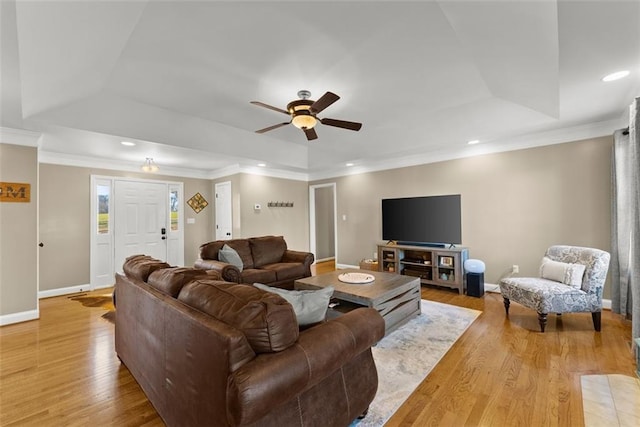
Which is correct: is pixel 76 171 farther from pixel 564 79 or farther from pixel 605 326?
pixel 605 326

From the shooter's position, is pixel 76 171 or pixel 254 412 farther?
pixel 76 171

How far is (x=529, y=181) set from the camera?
13.6ft

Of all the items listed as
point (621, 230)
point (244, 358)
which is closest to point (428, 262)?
point (621, 230)

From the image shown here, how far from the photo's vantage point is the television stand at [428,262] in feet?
14.5

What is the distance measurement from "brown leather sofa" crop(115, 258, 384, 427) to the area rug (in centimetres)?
29

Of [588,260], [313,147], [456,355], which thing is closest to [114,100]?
[313,147]

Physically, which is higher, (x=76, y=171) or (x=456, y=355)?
(x=76, y=171)

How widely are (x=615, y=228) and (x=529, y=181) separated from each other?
43.9 inches

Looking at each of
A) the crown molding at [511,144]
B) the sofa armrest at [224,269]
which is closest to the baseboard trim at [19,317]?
the sofa armrest at [224,269]

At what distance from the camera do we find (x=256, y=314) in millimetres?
1218

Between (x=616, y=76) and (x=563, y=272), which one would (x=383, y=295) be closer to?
(x=563, y=272)

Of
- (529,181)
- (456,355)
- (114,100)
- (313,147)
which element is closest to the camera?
(456,355)

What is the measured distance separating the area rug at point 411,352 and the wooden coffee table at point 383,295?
0.15m

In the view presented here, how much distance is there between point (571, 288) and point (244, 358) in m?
3.46
